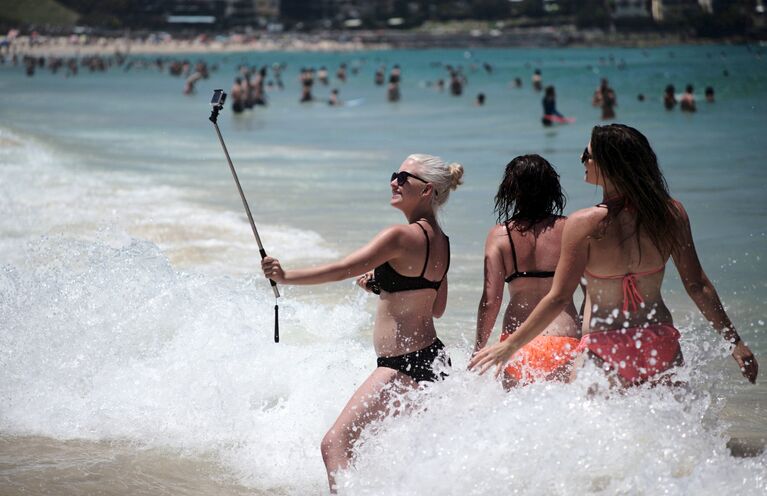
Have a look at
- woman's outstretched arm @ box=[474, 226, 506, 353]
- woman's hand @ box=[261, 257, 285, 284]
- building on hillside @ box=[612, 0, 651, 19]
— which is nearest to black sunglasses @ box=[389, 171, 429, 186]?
woman's outstretched arm @ box=[474, 226, 506, 353]

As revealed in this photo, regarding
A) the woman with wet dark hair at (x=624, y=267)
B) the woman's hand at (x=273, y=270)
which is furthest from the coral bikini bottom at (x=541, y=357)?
the woman's hand at (x=273, y=270)

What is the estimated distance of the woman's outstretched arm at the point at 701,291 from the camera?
385 cm

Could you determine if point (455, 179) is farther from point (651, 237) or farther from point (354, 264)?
point (651, 237)

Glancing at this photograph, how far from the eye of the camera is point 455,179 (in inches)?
168

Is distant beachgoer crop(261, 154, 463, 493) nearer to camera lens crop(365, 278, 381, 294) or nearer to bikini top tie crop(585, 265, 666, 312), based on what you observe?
camera lens crop(365, 278, 381, 294)

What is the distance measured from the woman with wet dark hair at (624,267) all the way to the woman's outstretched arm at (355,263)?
53 cm

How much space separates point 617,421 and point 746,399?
2263 mm

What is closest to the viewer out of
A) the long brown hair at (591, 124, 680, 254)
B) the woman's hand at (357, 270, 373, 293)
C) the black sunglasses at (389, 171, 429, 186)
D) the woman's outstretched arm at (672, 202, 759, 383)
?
the long brown hair at (591, 124, 680, 254)

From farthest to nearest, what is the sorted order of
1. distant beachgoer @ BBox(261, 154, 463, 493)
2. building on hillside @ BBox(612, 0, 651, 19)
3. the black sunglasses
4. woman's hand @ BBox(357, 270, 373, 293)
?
building on hillside @ BBox(612, 0, 651, 19)
woman's hand @ BBox(357, 270, 373, 293)
the black sunglasses
distant beachgoer @ BBox(261, 154, 463, 493)

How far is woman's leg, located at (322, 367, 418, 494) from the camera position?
4.09 metres

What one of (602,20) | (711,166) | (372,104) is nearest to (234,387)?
(711,166)

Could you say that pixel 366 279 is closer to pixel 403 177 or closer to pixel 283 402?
pixel 403 177

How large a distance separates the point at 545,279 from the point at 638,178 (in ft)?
2.36

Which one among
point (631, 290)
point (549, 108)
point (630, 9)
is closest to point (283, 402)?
point (631, 290)
